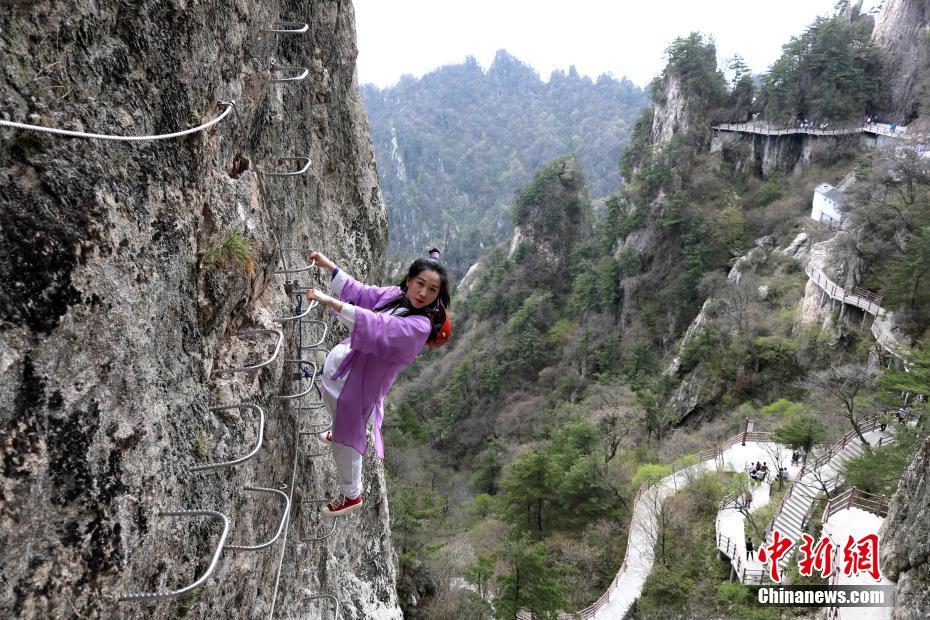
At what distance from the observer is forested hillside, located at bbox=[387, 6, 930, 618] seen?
15.4 meters

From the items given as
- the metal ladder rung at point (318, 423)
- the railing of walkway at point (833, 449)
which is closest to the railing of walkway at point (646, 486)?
the railing of walkway at point (833, 449)

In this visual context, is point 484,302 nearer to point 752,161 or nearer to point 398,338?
point 752,161

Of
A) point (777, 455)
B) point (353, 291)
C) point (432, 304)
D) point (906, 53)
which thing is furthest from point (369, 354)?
point (906, 53)

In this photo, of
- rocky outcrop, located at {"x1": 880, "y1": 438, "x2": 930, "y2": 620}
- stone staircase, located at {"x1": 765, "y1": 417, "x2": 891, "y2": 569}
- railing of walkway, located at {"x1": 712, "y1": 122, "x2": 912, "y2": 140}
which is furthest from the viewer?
railing of walkway, located at {"x1": 712, "y1": 122, "x2": 912, "y2": 140}

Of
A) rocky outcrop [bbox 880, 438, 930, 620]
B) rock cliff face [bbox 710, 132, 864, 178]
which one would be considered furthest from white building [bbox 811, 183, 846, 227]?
rocky outcrop [bbox 880, 438, 930, 620]

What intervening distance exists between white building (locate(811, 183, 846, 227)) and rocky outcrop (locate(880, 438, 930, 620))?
80.7 feet

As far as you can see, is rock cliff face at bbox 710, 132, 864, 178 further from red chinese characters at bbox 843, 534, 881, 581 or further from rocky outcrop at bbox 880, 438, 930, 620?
rocky outcrop at bbox 880, 438, 930, 620

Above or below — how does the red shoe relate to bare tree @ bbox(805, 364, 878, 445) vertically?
below

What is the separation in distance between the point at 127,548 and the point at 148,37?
193 cm

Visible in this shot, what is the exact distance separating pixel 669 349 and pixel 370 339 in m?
32.2

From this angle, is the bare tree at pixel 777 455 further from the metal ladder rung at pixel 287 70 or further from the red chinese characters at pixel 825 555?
the metal ladder rung at pixel 287 70

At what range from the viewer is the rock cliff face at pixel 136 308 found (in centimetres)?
163

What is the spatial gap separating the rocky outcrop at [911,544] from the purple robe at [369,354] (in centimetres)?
801

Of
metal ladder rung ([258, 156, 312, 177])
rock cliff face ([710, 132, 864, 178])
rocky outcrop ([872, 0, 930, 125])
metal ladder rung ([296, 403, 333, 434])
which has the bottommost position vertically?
metal ladder rung ([296, 403, 333, 434])
